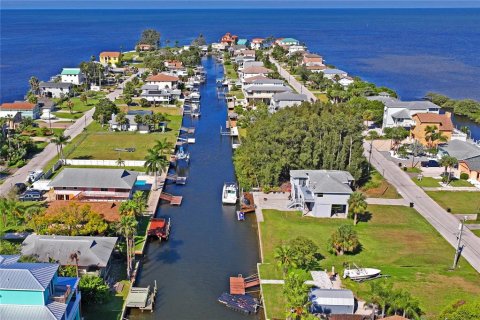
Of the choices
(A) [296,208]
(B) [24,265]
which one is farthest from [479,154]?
(B) [24,265]

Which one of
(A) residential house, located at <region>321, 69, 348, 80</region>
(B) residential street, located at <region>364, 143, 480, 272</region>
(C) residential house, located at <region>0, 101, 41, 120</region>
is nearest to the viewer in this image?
(B) residential street, located at <region>364, 143, 480, 272</region>

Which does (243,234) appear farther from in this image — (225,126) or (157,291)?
(225,126)

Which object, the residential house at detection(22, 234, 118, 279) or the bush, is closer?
the residential house at detection(22, 234, 118, 279)

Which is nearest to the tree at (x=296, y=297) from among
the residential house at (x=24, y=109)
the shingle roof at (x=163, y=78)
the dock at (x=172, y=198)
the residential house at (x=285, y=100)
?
the dock at (x=172, y=198)

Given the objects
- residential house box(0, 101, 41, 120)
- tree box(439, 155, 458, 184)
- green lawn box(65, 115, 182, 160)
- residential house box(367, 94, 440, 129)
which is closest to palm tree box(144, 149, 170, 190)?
green lawn box(65, 115, 182, 160)

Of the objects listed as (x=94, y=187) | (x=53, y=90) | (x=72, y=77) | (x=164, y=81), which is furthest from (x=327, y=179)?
(x=72, y=77)

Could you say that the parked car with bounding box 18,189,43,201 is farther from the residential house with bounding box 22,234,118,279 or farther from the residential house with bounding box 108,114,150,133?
the residential house with bounding box 108,114,150,133

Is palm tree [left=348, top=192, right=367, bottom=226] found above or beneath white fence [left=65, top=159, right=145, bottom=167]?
above
